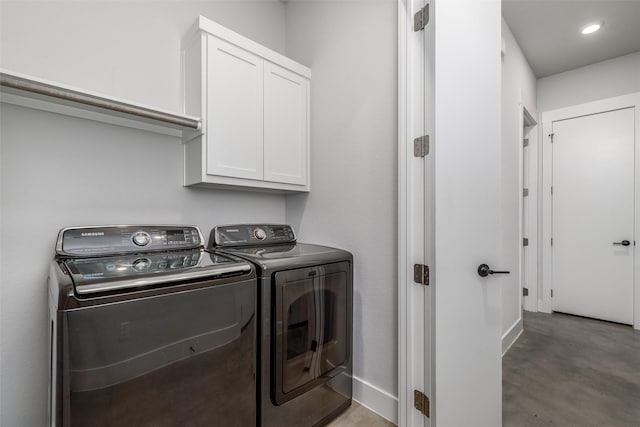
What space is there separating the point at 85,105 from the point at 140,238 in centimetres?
68

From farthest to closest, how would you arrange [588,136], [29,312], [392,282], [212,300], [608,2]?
[588,136] → [608,2] → [392,282] → [29,312] → [212,300]

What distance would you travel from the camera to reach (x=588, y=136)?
11.0 feet

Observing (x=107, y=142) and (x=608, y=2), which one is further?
(x=608, y=2)

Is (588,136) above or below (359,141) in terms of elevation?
above

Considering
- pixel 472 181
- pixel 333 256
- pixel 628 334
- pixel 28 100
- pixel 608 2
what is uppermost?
pixel 608 2

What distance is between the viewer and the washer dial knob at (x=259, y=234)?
1.98m

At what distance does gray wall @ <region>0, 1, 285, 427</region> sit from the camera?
1.25 m

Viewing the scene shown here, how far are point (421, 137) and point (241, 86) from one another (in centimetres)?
114

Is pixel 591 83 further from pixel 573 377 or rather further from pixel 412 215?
pixel 412 215

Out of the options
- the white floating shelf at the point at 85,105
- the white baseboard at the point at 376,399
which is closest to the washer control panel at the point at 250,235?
the white floating shelf at the point at 85,105

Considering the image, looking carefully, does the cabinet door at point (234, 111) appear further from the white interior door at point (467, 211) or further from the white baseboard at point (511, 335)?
the white baseboard at point (511, 335)

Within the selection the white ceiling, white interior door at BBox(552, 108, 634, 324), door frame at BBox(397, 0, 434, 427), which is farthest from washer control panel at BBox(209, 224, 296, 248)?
white interior door at BBox(552, 108, 634, 324)

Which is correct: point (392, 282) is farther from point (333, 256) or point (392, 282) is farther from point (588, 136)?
point (588, 136)

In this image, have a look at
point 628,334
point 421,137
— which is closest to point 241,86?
point 421,137
